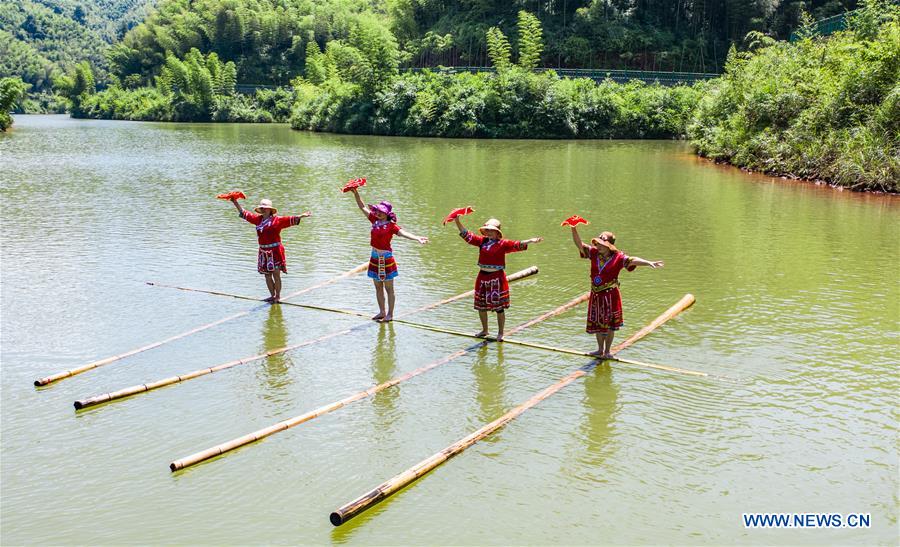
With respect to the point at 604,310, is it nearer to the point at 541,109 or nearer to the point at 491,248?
the point at 491,248

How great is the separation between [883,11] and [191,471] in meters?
37.2

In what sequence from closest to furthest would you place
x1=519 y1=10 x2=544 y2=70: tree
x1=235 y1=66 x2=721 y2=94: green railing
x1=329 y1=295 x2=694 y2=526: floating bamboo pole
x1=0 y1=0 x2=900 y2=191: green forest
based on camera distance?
x1=329 y1=295 x2=694 y2=526: floating bamboo pole
x1=0 y1=0 x2=900 y2=191: green forest
x1=519 y1=10 x2=544 y2=70: tree
x1=235 y1=66 x2=721 y2=94: green railing

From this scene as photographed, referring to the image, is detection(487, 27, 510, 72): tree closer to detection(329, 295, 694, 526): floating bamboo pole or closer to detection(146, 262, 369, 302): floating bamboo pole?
detection(146, 262, 369, 302): floating bamboo pole

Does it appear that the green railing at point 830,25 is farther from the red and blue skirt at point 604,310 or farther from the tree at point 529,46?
the red and blue skirt at point 604,310

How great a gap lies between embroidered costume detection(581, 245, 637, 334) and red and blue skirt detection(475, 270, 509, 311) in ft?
4.14

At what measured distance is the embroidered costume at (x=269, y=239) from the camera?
12.4m

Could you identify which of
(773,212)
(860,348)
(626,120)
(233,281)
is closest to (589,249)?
(860,348)

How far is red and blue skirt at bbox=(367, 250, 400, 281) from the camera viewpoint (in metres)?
11.7

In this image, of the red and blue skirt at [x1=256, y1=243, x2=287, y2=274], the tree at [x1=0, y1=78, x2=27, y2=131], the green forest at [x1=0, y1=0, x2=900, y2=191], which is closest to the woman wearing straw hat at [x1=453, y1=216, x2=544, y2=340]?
the red and blue skirt at [x1=256, y1=243, x2=287, y2=274]

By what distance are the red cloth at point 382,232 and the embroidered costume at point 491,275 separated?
53.4 inches

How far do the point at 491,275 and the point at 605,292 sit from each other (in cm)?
165

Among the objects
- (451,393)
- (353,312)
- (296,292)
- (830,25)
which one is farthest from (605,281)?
(830,25)

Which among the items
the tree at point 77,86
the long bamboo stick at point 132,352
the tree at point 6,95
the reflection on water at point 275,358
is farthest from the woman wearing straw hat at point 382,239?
the tree at point 77,86

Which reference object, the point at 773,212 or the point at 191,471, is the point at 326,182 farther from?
the point at 191,471
